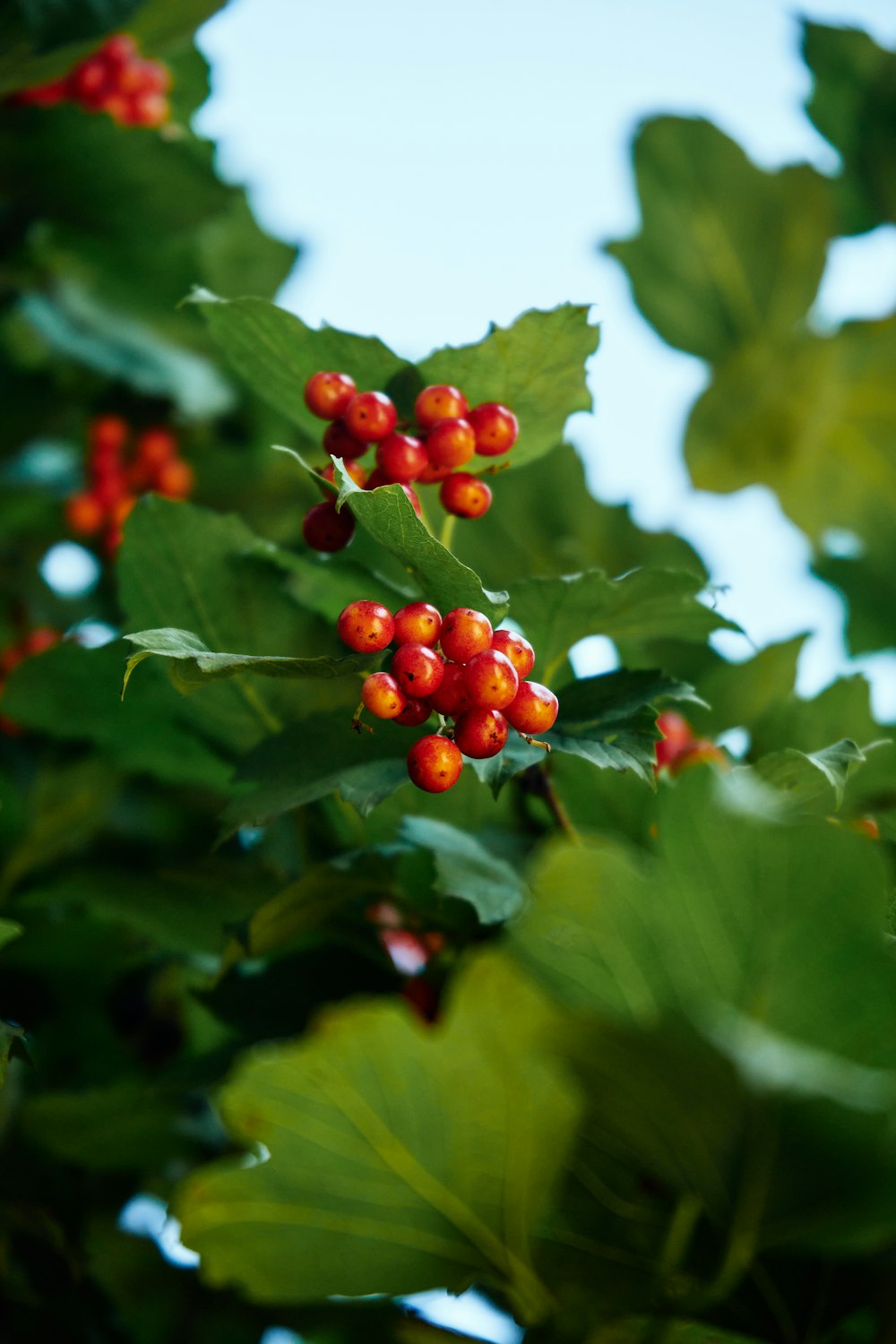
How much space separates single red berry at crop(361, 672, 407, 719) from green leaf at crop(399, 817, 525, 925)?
0.34ft

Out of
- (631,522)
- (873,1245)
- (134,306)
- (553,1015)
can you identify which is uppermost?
(553,1015)

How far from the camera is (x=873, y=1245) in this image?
40cm

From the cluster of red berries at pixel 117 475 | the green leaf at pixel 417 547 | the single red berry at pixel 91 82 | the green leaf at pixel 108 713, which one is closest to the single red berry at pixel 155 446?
the cluster of red berries at pixel 117 475

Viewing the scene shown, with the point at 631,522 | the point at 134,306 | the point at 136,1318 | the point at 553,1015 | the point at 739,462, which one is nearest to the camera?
the point at 553,1015

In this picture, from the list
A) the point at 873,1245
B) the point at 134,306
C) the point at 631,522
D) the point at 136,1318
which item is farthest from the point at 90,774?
the point at 873,1245

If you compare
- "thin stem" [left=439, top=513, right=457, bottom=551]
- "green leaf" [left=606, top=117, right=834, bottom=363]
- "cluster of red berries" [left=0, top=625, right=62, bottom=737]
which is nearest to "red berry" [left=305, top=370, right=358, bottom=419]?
"thin stem" [left=439, top=513, right=457, bottom=551]

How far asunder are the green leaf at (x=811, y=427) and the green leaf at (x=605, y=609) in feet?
2.52

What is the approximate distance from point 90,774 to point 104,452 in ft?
2.58

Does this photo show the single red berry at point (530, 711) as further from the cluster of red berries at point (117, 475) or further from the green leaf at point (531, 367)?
the cluster of red berries at point (117, 475)

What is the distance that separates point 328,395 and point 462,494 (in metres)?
0.10

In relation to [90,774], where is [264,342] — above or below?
above

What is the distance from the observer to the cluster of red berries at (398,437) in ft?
2.26

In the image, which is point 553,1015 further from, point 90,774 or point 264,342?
point 90,774

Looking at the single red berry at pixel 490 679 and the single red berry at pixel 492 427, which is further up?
the single red berry at pixel 492 427
